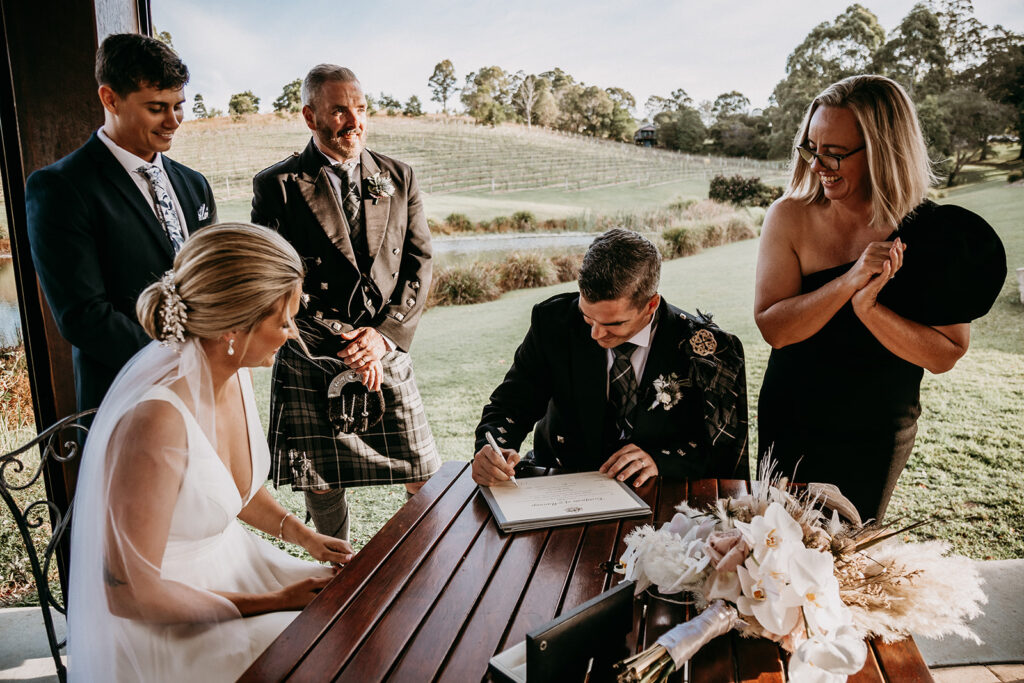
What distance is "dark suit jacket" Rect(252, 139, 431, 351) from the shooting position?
2.51 meters

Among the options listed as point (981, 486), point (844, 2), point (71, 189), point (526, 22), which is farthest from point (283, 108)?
point (981, 486)

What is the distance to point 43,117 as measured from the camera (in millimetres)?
2447

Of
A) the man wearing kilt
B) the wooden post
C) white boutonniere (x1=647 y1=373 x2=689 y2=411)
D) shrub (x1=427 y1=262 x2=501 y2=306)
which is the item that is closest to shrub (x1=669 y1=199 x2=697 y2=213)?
shrub (x1=427 y1=262 x2=501 y2=306)

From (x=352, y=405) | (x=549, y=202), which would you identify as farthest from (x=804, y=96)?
(x=352, y=405)

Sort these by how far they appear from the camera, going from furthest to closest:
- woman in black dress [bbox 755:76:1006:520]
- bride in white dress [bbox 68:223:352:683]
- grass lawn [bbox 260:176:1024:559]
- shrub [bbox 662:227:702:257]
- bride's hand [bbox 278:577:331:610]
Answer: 1. shrub [bbox 662:227:702:257]
2. grass lawn [bbox 260:176:1024:559]
3. woman in black dress [bbox 755:76:1006:520]
4. bride's hand [bbox 278:577:331:610]
5. bride in white dress [bbox 68:223:352:683]

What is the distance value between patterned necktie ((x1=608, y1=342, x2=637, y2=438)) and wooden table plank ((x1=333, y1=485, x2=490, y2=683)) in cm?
60

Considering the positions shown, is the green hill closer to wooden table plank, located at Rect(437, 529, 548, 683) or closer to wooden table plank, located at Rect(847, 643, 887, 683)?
wooden table plank, located at Rect(437, 529, 548, 683)

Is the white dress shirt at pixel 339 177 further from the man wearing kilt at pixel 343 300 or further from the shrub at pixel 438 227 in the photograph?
the shrub at pixel 438 227

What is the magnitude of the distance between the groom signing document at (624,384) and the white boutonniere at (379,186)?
88cm

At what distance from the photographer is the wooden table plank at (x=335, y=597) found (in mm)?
1112

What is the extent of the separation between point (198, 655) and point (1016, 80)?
4.31 metres

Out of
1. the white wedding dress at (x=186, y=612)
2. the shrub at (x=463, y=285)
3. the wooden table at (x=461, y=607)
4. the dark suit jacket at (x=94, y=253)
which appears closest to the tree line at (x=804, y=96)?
the shrub at (x=463, y=285)

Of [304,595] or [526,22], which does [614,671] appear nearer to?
[304,595]

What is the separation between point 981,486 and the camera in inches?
133
